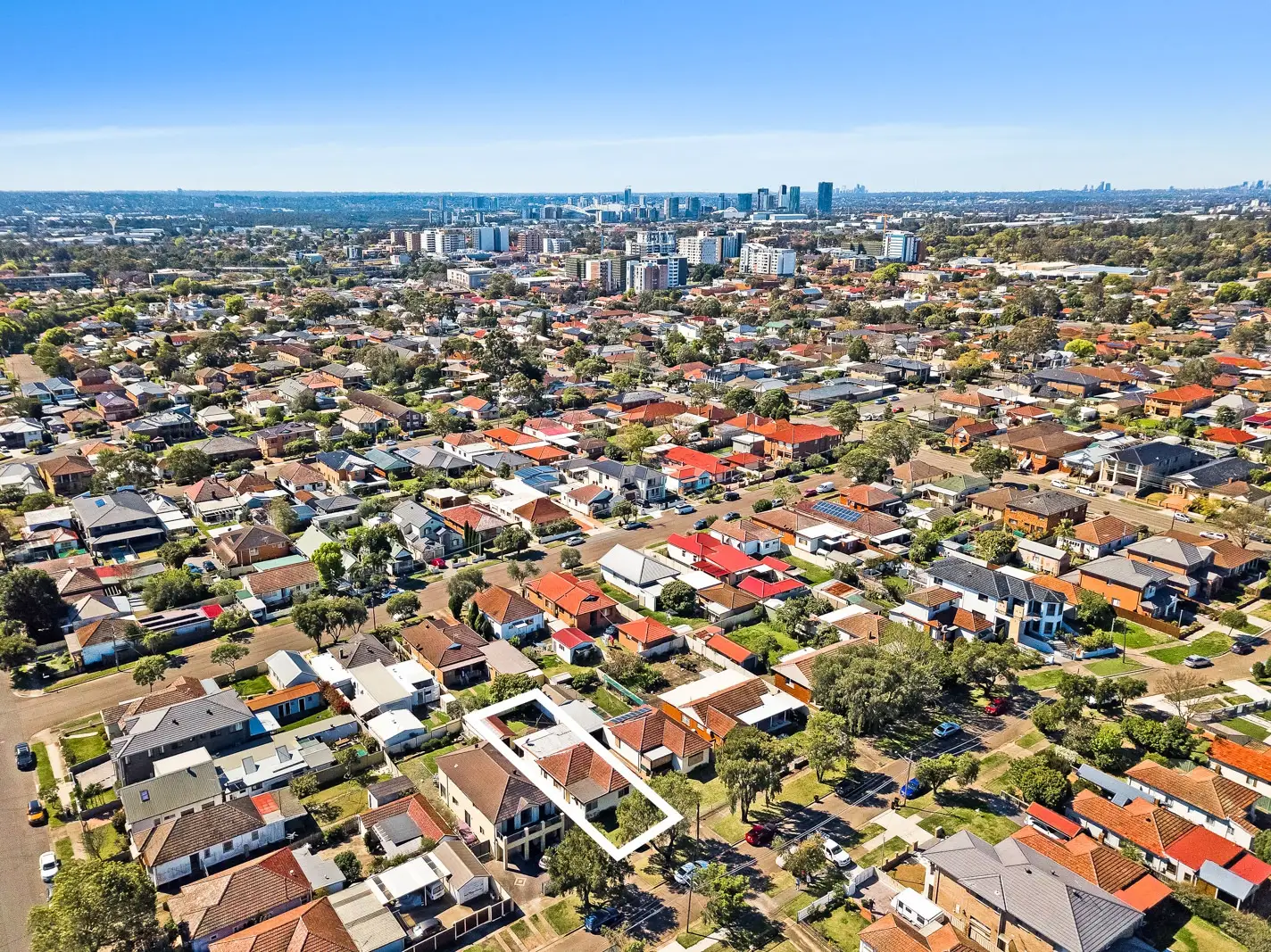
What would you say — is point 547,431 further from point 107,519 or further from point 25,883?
point 25,883

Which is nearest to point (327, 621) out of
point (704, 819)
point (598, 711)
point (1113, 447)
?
point (598, 711)

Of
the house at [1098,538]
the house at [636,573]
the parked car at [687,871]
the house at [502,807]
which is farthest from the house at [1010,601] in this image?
the house at [502,807]

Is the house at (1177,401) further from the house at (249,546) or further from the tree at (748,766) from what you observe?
the house at (249,546)

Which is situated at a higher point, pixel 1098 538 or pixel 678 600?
pixel 1098 538

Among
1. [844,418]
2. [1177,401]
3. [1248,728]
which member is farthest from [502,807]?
[1177,401]

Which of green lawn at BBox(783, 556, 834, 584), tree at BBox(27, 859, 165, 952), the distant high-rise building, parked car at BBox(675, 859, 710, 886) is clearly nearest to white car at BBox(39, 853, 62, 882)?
tree at BBox(27, 859, 165, 952)

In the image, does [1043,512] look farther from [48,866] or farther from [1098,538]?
[48,866]
